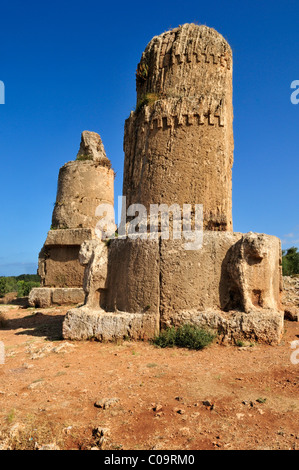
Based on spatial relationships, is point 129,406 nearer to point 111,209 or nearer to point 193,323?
point 193,323

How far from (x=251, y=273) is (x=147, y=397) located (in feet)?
8.00

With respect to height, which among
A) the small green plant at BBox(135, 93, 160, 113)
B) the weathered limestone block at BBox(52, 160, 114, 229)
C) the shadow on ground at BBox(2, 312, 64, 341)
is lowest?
the shadow on ground at BBox(2, 312, 64, 341)

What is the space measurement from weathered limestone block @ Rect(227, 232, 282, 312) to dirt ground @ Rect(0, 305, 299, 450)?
2.05 ft

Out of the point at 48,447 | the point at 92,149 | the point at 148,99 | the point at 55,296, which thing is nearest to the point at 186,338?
the point at 48,447

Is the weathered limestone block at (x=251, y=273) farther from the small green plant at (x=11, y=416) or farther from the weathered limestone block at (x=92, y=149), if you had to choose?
the weathered limestone block at (x=92, y=149)

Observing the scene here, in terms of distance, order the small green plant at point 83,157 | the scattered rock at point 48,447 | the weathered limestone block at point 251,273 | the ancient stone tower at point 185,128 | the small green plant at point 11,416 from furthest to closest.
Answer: the small green plant at point 83,157, the ancient stone tower at point 185,128, the weathered limestone block at point 251,273, the small green plant at point 11,416, the scattered rock at point 48,447

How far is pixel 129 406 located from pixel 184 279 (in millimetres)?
2242

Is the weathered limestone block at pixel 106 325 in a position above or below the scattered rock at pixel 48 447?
above

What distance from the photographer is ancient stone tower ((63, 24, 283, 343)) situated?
476cm

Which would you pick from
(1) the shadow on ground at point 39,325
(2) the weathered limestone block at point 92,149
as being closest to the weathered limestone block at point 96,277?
(1) the shadow on ground at point 39,325

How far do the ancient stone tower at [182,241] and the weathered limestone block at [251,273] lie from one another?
1 cm

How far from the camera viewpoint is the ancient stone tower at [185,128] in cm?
537

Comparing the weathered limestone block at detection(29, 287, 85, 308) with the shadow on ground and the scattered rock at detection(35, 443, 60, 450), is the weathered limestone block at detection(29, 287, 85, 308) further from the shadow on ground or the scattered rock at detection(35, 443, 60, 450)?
the scattered rock at detection(35, 443, 60, 450)

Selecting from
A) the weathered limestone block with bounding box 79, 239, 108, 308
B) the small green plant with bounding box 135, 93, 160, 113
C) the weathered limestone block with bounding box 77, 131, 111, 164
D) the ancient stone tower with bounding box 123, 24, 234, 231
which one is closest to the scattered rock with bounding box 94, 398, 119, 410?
the weathered limestone block with bounding box 79, 239, 108, 308
